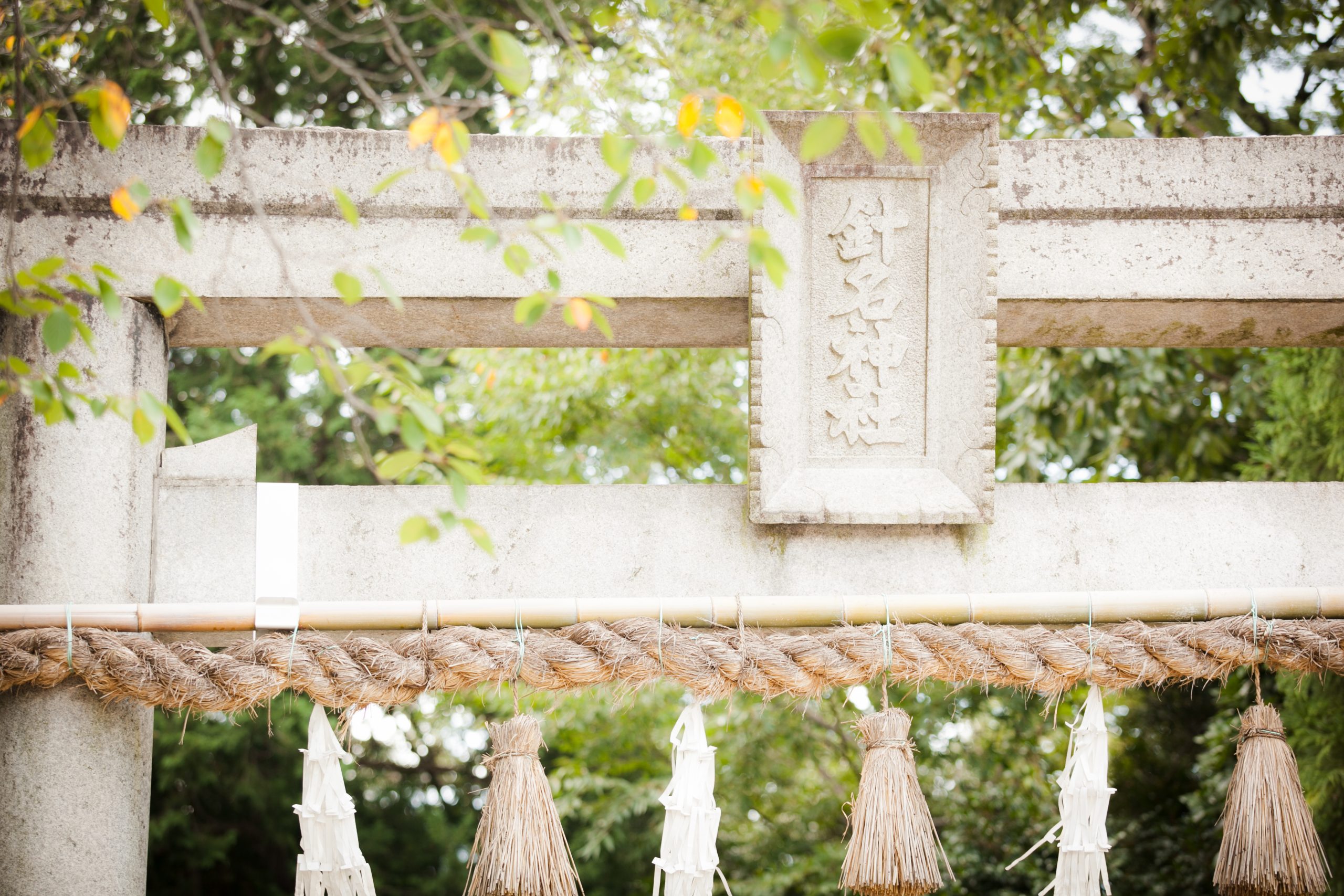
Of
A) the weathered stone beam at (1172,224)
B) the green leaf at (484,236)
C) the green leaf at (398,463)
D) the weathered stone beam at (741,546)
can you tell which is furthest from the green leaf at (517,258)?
the weathered stone beam at (1172,224)

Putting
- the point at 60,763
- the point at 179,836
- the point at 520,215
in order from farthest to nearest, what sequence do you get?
the point at 179,836, the point at 520,215, the point at 60,763

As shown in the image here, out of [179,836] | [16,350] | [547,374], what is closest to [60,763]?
[16,350]

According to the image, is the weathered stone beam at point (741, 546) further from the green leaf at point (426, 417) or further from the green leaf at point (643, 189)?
the green leaf at point (643, 189)

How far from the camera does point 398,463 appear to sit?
1.31 meters

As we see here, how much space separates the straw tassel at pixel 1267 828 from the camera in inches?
80.4

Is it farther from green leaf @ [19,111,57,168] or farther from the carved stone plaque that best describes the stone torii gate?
green leaf @ [19,111,57,168]

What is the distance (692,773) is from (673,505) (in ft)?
1.72

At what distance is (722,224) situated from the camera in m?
2.13

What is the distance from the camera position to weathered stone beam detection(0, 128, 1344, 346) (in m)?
2.07

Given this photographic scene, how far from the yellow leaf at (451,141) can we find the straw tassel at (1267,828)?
1897 mm

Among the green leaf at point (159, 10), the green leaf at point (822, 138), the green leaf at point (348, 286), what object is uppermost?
the green leaf at point (159, 10)

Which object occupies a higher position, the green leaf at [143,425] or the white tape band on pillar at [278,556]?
the green leaf at [143,425]

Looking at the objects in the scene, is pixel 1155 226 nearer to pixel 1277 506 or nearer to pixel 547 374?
pixel 1277 506

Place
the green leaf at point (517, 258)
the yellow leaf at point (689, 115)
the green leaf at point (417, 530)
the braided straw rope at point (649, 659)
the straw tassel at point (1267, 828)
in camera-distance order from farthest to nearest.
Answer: the straw tassel at point (1267, 828) → the braided straw rope at point (649, 659) → the yellow leaf at point (689, 115) → the green leaf at point (517, 258) → the green leaf at point (417, 530)
